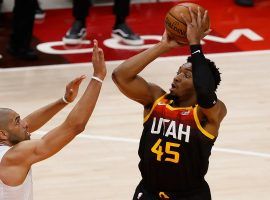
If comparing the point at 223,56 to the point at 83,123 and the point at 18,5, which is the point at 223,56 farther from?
the point at 83,123

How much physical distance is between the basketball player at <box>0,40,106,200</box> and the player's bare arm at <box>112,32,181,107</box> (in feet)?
1.30

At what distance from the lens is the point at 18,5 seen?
8.54m

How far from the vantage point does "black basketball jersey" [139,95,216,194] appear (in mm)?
4293

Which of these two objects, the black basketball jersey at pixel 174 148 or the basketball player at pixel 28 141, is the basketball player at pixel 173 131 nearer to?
the black basketball jersey at pixel 174 148

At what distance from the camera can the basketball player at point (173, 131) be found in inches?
169

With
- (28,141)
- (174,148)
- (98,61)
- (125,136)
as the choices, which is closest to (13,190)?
(28,141)

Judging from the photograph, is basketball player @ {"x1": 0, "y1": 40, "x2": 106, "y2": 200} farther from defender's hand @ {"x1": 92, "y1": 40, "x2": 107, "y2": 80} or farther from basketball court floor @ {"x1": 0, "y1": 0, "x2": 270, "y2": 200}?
basketball court floor @ {"x1": 0, "y1": 0, "x2": 270, "y2": 200}

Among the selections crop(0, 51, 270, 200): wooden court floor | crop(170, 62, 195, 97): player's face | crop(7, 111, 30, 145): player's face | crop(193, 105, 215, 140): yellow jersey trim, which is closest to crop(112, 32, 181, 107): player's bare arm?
crop(170, 62, 195, 97): player's face

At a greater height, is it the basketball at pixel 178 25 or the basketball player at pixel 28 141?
the basketball at pixel 178 25

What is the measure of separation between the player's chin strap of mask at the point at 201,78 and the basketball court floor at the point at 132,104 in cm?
213

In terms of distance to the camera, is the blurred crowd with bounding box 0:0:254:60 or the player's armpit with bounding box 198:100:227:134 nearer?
the player's armpit with bounding box 198:100:227:134

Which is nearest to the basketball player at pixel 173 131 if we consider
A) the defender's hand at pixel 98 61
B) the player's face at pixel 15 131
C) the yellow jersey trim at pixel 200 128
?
the yellow jersey trim at pixel 200 128

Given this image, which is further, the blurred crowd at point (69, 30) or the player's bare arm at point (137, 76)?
the blurred crowd at point (69, 30)

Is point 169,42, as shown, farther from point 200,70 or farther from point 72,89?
point 72,89
